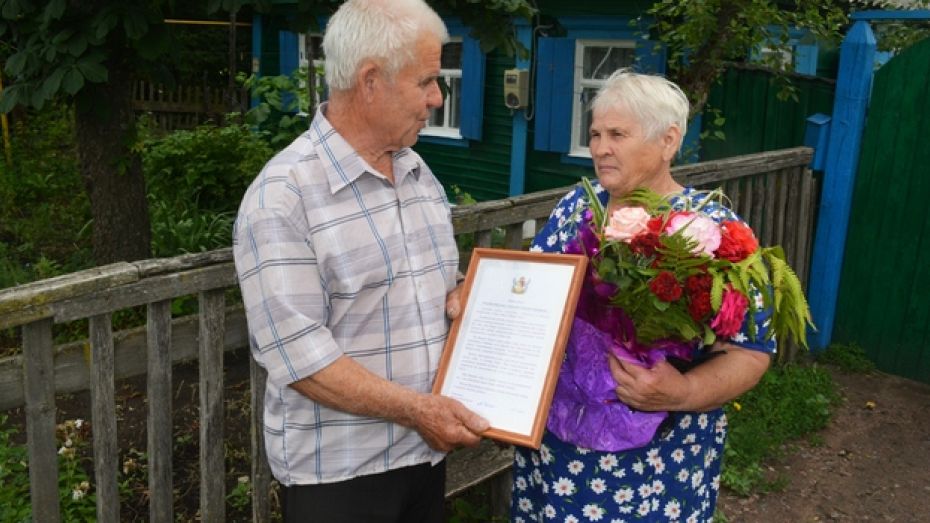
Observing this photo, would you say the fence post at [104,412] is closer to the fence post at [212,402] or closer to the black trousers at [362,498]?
the fence post at [212,402]

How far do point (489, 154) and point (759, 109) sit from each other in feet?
12.3

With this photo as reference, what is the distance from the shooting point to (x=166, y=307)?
2.35 meters

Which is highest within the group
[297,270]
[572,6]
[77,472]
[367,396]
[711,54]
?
[572,6]

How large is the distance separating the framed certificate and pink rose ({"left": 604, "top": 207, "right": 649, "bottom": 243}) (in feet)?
0.38

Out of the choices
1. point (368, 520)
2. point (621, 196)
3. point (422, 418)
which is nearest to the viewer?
point (422, 418)

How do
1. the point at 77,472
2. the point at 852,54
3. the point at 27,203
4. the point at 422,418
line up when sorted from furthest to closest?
the point at 27,203 → the point at 852,54 → the point at 77,472 → the point at 422,418

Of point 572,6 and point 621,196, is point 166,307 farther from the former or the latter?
point 572,6

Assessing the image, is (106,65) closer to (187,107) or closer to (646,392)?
(646,392)

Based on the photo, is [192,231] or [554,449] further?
[192,231]

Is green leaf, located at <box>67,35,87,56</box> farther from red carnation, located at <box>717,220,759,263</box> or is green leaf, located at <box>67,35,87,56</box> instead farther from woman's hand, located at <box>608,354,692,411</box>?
red carnation, located at <box>717,220,759,263</box>

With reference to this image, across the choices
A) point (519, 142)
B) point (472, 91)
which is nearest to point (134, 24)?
point (519, 142)

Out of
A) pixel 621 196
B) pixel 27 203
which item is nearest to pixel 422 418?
pixel 621 196

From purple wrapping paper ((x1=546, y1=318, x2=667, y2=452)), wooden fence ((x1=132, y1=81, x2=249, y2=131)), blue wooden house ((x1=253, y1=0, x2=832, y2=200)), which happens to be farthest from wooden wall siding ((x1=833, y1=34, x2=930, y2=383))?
wooden fence ((x1=132, y1=81, x2=249, y2=131))

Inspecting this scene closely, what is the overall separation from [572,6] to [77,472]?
21.6 feet
